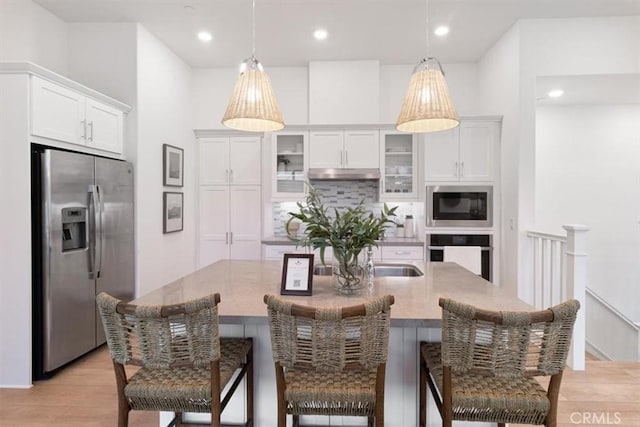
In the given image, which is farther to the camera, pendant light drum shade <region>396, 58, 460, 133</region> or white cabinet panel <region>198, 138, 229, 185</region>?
white cabinet panel <region>198, 138, 229, 185</region>

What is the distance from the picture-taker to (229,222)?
4.66 metres

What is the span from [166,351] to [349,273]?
→ 92 cm

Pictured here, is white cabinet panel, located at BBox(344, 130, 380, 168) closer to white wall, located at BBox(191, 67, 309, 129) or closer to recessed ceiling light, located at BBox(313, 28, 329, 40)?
white wall, located at BBox(191, 67, 309, 129)

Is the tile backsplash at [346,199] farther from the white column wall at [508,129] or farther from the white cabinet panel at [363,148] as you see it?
the white column wall at [508,129]

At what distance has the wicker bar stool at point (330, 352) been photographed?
1311 mm

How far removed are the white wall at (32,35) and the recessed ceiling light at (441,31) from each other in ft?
12.3

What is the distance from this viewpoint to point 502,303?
166 cm

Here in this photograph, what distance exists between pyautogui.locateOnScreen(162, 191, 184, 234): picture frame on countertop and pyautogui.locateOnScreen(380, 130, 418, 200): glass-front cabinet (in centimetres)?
243

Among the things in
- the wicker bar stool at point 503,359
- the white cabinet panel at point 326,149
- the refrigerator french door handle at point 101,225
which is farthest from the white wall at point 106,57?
the wicker bar stool at point 503,359

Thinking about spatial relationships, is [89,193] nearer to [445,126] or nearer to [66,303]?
[66,303]

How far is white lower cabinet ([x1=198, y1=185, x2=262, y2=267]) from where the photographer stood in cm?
463

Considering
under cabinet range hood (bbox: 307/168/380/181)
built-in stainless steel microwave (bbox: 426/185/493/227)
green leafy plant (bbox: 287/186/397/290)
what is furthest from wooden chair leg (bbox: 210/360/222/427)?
built-in stainless steel microwave (bbox: 426/185/493/227)

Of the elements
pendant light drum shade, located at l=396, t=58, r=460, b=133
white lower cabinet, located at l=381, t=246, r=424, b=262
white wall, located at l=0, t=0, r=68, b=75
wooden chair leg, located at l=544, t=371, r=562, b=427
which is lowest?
wooden chair leg, located at l=544, t=371, r=562, b=427

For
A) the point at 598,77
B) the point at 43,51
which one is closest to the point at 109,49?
the point at 43,51
